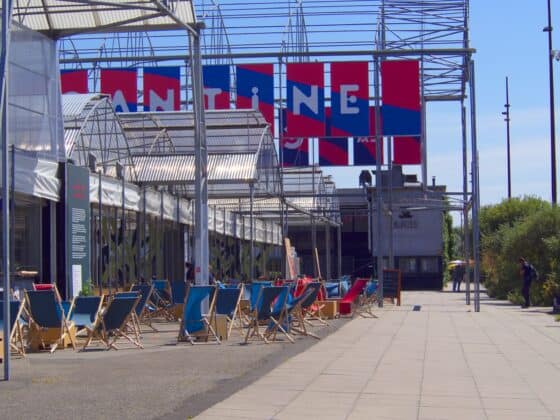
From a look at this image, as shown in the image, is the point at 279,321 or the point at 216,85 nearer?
the point at 279,321

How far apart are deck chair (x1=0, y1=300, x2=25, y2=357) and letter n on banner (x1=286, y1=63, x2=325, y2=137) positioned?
57.1ft

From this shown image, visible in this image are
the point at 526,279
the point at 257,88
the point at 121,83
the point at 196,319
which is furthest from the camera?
the point at 257,88

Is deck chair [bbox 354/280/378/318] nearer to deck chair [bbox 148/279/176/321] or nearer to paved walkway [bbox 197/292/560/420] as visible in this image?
deck chair [bbox 148/279/176/321]

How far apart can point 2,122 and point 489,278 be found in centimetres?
3048

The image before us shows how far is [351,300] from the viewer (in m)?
21.8

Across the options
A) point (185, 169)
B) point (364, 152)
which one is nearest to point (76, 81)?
point (185, 169)

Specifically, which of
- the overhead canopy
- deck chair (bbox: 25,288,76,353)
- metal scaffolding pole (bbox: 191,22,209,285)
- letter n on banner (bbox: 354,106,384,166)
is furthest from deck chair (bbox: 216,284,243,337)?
letter n on banner (bbox: 354,106,384,166)

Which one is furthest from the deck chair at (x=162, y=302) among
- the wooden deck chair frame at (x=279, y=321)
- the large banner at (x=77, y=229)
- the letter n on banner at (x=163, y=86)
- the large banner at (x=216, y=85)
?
the letter n on banner at (x=163, y=86)

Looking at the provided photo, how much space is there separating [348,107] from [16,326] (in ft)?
61.0

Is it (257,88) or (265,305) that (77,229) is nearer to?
(265,305)

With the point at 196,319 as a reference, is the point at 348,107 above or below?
above

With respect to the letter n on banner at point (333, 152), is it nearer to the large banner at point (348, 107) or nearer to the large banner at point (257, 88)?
the large banner at point (257, 88)

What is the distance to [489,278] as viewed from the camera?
38094 mm

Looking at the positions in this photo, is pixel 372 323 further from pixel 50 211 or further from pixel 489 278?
pixel 489 278
